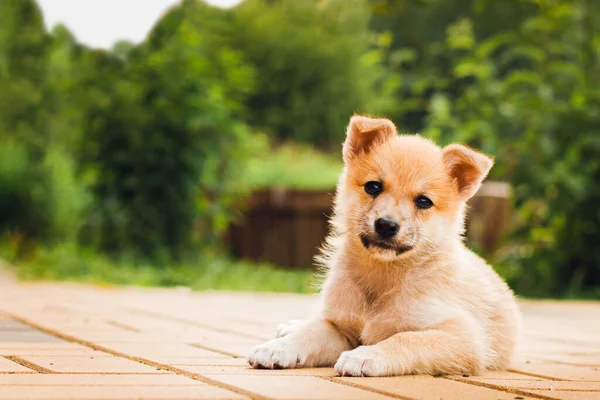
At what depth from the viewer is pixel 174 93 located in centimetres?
1002

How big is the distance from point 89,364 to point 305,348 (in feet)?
2.66

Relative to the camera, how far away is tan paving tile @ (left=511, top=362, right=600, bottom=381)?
3462mm

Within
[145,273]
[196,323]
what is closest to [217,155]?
[145,273]

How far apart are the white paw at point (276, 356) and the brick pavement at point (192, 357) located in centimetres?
7

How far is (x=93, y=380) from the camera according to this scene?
2.81 meters

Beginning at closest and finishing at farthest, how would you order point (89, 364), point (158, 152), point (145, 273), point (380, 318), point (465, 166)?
point (89, 364)
point (380, 318)
point (465, 166)
point (145, 273)
point (158, 152)

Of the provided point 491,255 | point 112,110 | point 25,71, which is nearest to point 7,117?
point 25,71

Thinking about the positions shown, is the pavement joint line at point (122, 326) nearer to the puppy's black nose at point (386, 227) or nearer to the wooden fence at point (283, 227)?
the puppy's black nose at point (386, 227)

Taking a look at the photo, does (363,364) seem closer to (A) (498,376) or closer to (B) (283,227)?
(A) (498,376)

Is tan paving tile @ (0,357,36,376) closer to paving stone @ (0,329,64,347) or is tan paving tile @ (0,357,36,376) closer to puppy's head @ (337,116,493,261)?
paving stone @ (0,329,64,347)

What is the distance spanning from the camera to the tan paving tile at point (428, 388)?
277 cm

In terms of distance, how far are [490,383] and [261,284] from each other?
5509mm

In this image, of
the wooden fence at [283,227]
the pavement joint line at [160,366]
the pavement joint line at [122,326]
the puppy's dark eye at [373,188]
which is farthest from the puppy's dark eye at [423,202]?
the wooden fence at [283,227]

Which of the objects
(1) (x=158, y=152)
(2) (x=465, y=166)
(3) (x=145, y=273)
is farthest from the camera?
(1) (x=158, y=152)
